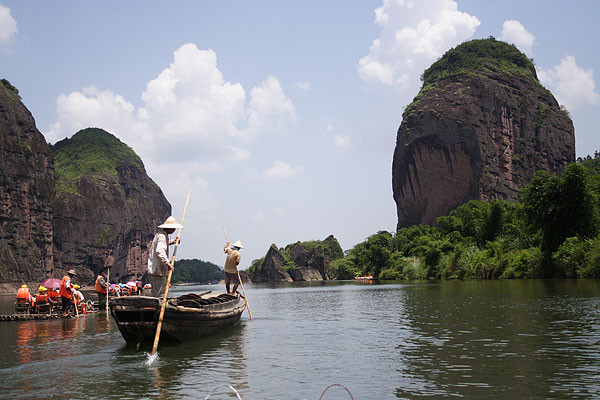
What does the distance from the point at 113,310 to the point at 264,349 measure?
3714mm

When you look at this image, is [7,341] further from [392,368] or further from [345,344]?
[392,368]

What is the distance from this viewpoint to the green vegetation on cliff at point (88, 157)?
13662cm

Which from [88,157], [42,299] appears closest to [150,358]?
[42,299]

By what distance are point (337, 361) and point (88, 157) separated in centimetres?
15297

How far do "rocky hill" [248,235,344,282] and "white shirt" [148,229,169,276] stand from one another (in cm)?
13151

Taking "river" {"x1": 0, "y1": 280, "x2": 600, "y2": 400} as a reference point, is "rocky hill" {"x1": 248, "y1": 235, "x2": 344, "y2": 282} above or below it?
above

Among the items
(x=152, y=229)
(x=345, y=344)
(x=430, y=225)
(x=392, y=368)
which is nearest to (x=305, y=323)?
(x=345, y=344)

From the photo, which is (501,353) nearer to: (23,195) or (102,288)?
(102,288)

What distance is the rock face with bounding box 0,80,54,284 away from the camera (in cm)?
8894

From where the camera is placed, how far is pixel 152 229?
160125mm

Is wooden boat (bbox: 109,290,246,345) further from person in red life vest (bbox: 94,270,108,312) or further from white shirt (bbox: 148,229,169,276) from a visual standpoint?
person in red life vest (bbox: 94,270,108,312)

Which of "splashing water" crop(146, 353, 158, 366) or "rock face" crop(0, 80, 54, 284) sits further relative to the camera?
"rock face" crop(0, 80, 54, 284)

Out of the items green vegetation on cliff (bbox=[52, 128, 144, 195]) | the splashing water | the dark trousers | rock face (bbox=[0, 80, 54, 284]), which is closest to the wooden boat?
the splashing water

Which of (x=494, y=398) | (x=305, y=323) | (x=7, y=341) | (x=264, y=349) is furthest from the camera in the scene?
(x=305, y=323)
